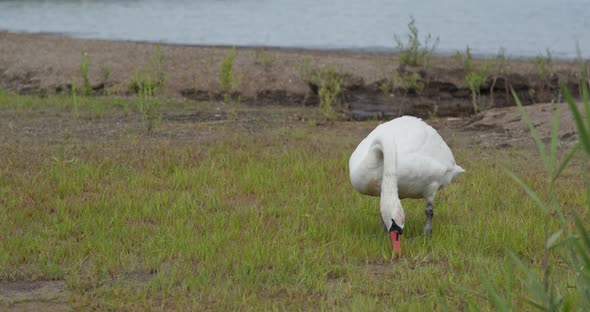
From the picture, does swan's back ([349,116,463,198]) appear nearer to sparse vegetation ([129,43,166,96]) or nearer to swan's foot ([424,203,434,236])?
swan's foot ([424,203,434,236])

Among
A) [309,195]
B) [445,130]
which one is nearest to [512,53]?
[445,130]

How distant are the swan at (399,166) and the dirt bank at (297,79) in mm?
5346

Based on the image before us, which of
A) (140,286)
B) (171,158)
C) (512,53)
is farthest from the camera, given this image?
(512,53)

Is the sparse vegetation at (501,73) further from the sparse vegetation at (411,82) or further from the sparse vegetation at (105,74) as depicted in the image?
the sparse vegetation at (105,74)

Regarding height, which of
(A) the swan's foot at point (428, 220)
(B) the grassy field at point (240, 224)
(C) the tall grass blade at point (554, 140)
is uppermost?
(C) the tall grass blade at point (554, 140)

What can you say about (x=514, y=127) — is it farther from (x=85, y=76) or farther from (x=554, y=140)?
(x=554, y=140)

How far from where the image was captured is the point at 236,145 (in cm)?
903

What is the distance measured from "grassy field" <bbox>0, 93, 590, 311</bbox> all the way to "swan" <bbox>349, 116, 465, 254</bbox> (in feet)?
1.05

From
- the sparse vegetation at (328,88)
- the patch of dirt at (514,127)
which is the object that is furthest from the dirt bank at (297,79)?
the patch of dirt at (514,127)

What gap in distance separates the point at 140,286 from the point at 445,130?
6072 mm

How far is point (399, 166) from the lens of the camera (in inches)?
227

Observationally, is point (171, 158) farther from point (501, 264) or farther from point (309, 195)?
point (501, 264)

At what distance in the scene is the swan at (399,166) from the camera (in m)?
5.57

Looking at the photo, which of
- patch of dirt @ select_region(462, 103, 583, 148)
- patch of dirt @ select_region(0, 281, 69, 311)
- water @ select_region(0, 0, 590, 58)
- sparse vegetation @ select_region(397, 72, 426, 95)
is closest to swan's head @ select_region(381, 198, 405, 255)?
patch of dirt @ select_region(0, 281, 69, 311)
